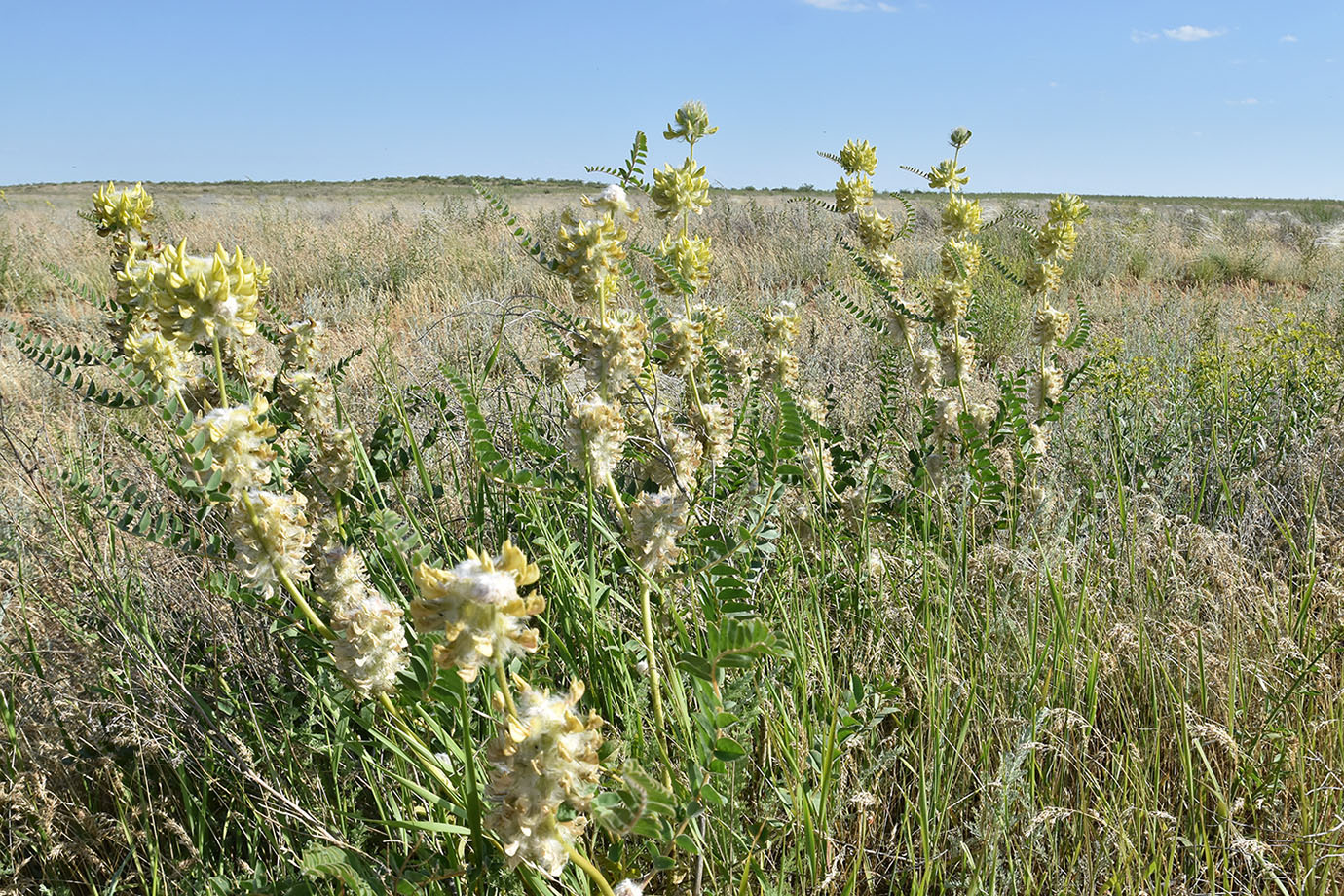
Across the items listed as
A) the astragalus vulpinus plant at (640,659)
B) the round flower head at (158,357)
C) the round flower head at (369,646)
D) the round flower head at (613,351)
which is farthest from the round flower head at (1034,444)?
the round flower head at (158,357)

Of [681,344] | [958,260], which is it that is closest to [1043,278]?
[958,260]

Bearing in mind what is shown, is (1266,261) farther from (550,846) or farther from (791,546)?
(550,846)

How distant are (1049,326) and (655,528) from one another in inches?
69.6

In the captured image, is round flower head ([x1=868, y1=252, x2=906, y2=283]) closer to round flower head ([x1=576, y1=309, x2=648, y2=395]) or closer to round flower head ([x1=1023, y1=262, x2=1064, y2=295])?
round flower head ([x1=1023, y1=262, x2=1064, y2=295])

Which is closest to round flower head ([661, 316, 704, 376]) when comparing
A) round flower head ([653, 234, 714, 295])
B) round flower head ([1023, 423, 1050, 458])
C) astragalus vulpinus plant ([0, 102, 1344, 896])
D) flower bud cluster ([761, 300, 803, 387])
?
astragalus vulpinus plant ([0, 102, 1344, 896])

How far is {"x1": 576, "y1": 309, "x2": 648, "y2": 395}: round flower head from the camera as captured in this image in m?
1.36

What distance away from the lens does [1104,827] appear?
1332 mm

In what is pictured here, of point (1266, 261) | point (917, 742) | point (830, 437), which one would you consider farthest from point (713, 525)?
point (1266, 261)

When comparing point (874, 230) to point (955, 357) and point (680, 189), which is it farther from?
point (680, 189)

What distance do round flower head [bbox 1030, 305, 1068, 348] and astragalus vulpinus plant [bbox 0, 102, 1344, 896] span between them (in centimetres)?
44

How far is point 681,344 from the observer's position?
1664 mm

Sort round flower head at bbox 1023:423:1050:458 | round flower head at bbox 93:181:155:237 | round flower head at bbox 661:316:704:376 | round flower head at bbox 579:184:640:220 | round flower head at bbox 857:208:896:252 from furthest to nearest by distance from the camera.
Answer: round flower head at bbox 857:208:896:252 < round flower head at bbox 1023:423:1050:458 < round flower head at bbox 661:316:704:376 < round flower head at bbox 93:181:155:237 < round flower head at bbox 579:184:640:220

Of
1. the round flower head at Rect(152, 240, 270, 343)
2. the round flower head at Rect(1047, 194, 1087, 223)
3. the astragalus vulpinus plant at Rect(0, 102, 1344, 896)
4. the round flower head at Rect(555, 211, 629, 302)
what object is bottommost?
the astragalus vulpinus plant at Rect(0, 102, 1344, 896)

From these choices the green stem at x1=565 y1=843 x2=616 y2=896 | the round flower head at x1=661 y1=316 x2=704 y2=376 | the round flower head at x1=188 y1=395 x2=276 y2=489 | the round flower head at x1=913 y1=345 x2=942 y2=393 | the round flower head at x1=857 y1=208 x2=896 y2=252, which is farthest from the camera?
the round flower head at x1=857 y1=208 x2=896 y2=252
